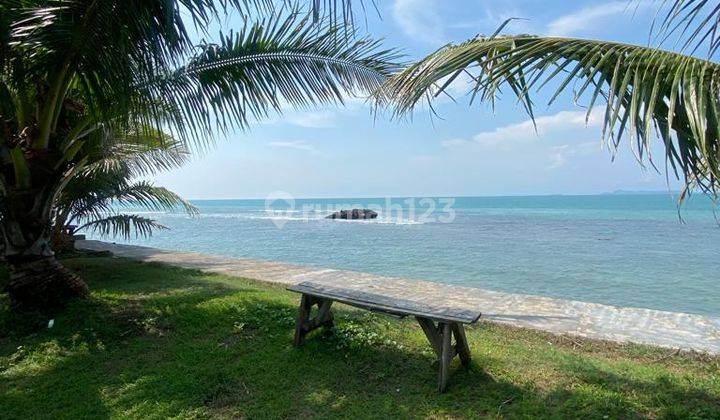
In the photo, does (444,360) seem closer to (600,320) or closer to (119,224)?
(600,320)

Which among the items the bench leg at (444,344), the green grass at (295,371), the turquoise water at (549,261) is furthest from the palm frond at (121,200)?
the bench leg at (444,344)

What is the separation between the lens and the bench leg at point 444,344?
3227mm

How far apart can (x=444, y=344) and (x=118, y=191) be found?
8.16 metres

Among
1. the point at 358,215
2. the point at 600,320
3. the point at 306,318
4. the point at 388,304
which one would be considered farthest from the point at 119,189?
the point at 358,215

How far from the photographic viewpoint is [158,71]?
4457mm

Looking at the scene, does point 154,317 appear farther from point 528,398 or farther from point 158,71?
point 528,398

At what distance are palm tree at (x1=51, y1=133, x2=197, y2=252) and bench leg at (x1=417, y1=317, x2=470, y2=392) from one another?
5.17 metres

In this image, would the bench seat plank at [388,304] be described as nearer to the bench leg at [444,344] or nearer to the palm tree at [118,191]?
the bench leg at [444,344]

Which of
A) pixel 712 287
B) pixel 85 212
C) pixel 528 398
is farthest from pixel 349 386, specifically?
pixel 712 287

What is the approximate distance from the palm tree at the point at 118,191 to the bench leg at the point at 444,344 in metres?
5.17

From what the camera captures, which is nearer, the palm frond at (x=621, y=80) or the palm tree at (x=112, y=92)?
the palm frond at (x=621, y=80)

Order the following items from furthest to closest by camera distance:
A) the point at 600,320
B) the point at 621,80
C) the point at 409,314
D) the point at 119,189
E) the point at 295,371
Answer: the point at 119,189, the point at 600,320, the point at 295,371, the point at 409,314, the point at 621,80

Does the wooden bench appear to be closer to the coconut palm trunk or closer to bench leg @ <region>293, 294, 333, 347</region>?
bench leg @ <region>293, 294, 333, 347</region>

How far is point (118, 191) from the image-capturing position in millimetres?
9023
